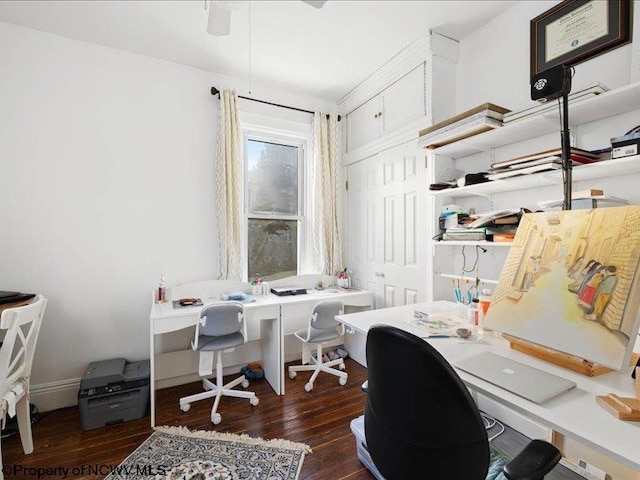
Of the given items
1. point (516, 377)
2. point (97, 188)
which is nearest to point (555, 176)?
point (516, 377)

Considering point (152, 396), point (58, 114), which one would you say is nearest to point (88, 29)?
point (58, 114)

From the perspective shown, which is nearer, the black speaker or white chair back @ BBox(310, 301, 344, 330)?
the black speaker

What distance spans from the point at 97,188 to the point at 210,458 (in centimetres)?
222

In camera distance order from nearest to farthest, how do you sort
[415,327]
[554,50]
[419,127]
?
[415,327], [554,50], [419,127]

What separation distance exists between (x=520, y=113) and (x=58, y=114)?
10.8ft

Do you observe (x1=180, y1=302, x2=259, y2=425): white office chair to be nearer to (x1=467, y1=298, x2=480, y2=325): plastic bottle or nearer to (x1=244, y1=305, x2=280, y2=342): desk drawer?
(x1=244, y1=305, x2=280, y2=342): desk drawer

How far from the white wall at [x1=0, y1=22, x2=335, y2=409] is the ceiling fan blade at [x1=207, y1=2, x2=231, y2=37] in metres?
1.34

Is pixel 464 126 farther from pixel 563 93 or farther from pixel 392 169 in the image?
pixel 392 169

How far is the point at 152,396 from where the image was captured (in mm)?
2146

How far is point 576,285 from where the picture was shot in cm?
112

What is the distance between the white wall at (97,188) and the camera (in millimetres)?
2303

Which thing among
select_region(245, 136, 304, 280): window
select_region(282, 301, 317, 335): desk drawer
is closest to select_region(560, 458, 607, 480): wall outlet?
select_region(282, 301, 317, 335): desk drawer

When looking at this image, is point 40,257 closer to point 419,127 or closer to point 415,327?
point 415,327

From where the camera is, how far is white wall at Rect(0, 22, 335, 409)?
2303mm
